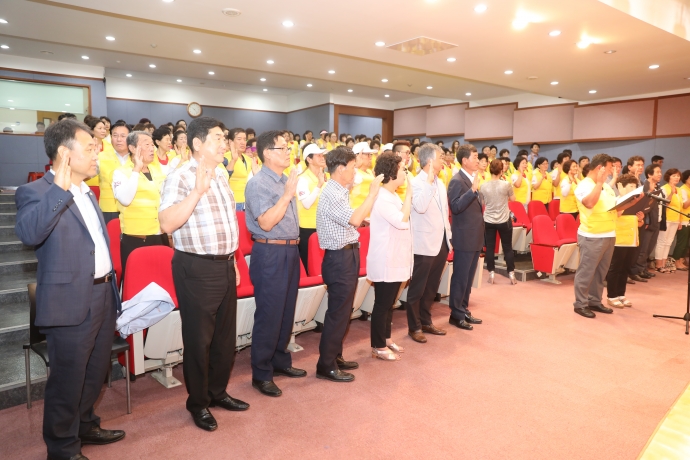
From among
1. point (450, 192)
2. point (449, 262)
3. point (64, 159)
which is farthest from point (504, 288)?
point (64, 159)

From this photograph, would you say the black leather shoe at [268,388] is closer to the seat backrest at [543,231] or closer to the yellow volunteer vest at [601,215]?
the yellow volunteer vest at [601,215]

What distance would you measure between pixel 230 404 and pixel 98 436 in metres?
0.69

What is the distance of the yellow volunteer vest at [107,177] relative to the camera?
4.15 metres

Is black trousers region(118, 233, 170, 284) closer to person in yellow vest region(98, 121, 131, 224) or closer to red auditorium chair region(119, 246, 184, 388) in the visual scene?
red auditorium chair region(119, 246, 184, 388)

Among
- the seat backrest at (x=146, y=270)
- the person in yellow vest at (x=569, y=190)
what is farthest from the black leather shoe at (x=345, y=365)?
the person in yellow vest at (x=569, y=190)

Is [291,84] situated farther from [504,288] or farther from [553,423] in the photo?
[553,423]

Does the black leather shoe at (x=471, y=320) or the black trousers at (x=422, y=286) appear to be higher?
the black trousers at (x=422, y=286)

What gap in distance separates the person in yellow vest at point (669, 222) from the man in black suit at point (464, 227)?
4.40 metres

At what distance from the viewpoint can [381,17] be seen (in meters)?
5.55

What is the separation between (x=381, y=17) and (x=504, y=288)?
3663mm

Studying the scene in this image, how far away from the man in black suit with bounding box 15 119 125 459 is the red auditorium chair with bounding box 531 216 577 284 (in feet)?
17.6

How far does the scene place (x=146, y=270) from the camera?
9.79 feet

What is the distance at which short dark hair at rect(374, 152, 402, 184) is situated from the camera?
3246 mm

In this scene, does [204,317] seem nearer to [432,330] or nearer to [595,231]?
[432,330]
